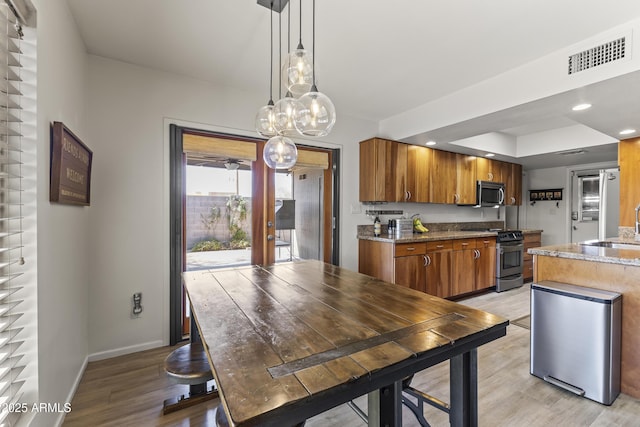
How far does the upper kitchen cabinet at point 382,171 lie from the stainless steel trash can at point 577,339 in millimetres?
Result: 1919

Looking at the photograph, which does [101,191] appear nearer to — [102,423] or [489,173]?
[102,423]

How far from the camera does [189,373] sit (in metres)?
1.43

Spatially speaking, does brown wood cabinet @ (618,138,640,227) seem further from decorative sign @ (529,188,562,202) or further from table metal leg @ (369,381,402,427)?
table metal leg @ (369,381,402,427)

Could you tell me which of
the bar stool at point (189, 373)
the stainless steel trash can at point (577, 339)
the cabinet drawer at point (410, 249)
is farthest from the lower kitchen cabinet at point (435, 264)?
the bar stool at point (189, 373)

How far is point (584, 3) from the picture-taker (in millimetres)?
1738

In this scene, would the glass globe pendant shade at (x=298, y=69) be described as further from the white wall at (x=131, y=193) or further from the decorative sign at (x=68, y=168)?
the white wall at (x=131, y=193)

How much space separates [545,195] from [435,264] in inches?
153

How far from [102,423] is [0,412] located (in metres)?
0.84

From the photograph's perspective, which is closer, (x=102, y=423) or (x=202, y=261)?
(x=102, y=423)

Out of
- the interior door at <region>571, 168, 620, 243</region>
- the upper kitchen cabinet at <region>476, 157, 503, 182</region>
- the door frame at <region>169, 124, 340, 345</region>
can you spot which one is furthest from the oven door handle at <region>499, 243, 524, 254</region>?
the door frame at <region>169, 124, 340, 345</region>

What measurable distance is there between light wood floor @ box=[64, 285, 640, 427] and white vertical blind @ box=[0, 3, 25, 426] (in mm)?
754

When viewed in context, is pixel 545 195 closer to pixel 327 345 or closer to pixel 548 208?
pixel 548 208

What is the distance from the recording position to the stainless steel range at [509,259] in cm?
436

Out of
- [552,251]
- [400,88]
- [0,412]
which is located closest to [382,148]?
[400,88]
